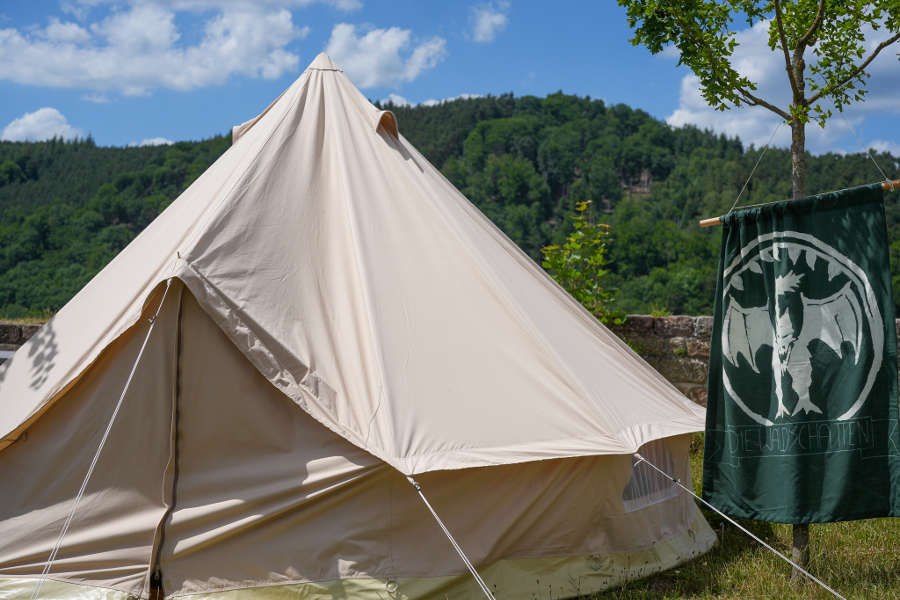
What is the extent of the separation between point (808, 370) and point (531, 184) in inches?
945

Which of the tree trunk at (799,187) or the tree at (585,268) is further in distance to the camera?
the tree at (585,268)

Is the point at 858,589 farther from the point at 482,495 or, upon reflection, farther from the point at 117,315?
the point at 117,315

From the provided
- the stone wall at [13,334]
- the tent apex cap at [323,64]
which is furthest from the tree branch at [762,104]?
the stone wall at [13,334]

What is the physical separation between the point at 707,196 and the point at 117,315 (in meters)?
27.4

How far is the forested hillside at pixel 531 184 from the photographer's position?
14547mm

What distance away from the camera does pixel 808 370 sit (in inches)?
122

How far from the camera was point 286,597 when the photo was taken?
290 centimetres

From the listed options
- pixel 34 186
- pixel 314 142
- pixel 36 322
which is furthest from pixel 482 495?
pixel 34 186

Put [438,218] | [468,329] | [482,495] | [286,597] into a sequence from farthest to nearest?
[438,218] → [468,329] → [482,495] → [286,597]

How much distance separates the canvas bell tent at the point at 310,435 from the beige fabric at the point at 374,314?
0.04ft

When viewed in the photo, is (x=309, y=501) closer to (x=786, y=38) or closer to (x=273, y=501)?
(x=273, y=501)

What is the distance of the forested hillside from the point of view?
573 inches

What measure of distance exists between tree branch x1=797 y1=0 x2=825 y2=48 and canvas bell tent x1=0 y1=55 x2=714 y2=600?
1841 mm

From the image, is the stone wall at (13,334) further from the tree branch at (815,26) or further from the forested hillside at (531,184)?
the tree branch at (815,26)
